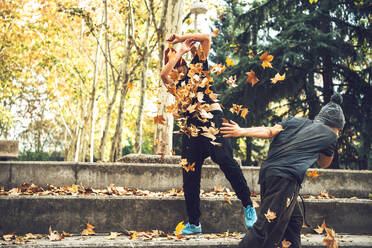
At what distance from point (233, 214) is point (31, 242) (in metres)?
2.23

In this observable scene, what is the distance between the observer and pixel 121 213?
434cm

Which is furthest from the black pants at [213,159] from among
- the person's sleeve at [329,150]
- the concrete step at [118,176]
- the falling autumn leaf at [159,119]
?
the concrete step at [118,176]

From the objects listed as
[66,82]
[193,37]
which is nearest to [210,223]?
[193,37]

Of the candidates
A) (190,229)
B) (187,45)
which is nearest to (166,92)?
(187,45)

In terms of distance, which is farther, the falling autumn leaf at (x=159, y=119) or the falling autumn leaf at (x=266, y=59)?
the falling autumn leaf at (x=159, y=119)

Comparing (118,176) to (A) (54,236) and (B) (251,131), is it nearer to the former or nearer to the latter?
(A) (54,236)

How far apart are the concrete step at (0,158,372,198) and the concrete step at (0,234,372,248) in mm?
1250

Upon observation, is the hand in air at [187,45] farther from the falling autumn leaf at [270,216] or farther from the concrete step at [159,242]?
the concrete step at [159,242]

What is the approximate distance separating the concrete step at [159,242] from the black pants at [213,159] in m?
0.38

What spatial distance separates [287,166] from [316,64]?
857 cm

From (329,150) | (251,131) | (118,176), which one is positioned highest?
(251,131)

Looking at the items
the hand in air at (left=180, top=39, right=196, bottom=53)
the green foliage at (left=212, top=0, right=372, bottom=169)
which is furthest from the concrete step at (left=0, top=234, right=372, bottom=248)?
the green foliage at (left=212, top=0, right=372, bottom=169)

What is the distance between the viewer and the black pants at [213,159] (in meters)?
3.91

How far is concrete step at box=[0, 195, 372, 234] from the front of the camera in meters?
4.14
